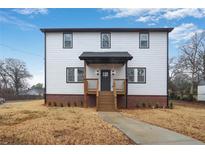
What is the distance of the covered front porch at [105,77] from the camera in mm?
16914

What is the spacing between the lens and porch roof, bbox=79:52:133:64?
17.0 m

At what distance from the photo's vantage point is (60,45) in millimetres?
18625

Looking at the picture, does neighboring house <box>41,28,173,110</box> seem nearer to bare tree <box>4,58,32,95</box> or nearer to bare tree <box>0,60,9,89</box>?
bare tree <box>4,58,32,95</box>

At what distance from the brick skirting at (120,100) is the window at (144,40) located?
3.20m

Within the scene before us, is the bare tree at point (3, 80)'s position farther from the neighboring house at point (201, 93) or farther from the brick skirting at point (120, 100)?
the neighboring house at point (201, 93)

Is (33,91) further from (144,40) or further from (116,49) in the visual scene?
(144,40)

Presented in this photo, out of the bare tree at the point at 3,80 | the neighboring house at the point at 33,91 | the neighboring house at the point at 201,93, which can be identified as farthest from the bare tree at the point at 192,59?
the bare tree at the point at 3,80

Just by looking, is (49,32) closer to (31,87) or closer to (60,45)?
(60,45)

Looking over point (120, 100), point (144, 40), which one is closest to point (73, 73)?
point (120, 100)

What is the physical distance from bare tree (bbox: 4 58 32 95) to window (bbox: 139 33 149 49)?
1075cm

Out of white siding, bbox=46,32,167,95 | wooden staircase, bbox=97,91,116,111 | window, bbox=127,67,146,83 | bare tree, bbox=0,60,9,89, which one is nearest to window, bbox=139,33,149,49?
white siding, bbox=46,32,167,95

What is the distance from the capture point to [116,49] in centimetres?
1856

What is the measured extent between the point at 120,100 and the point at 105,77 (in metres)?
1.77

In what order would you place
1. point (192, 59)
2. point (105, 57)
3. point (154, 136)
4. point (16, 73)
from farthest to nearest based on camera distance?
1. point (192, 59)
2. point (16, 73)
3. point (105, 57)
4. point (154, 136)
